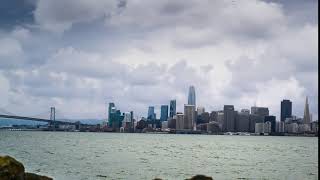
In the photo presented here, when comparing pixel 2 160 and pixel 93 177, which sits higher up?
pixel 2 160

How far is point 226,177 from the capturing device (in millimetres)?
55062

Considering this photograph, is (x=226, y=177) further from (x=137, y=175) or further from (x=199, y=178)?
(x=199, y=178)

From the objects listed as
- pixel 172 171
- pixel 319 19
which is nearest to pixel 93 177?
pixel 172 171

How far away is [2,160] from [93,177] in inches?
943

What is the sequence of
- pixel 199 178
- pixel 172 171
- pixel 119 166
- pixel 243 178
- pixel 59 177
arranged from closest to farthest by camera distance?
pixel 199 178
pixel 59 177
pixel 243 178
pixel 172 171
pixel 119 166

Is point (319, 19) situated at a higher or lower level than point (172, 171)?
higher

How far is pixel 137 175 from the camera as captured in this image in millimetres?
54438

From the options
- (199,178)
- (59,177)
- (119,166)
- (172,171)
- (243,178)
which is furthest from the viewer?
(119,166)

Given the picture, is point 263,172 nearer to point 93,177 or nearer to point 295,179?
point 295,179

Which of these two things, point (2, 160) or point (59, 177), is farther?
point (59, 177)

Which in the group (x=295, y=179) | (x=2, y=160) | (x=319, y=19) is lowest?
(x=295, y=179)

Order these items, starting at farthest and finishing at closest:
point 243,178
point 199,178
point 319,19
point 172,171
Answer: point 172,171
point 243,178
point 199,178
point 319,19

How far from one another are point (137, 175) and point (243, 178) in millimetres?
11822

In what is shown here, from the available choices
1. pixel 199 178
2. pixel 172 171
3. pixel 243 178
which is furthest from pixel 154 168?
pixel 199 178
